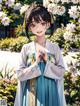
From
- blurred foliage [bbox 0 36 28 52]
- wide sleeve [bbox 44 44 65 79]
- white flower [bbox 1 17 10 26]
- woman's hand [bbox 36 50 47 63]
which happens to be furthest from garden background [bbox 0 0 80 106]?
blurred foliage [bbox 0 36 28 52]

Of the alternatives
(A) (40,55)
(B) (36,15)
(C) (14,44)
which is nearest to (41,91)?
(A) (40,55)

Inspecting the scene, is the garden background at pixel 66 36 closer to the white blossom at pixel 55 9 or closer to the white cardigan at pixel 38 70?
the white blossom at pixel 55 9

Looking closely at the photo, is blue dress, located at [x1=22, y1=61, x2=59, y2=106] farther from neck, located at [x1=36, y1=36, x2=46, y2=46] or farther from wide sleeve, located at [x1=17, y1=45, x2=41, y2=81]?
neck, located at [x1=36, y1=36, x2=46, y2=46]

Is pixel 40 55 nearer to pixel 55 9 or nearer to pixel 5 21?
pixel 5 21

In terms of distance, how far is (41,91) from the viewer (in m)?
3.49

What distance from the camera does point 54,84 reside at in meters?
3.57

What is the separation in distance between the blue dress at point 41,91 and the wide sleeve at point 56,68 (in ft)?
0.14

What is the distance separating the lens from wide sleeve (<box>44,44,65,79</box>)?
350 cm

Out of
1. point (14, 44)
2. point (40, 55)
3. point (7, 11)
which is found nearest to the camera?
point (40, 55)

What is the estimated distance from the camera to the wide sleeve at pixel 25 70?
3.46m

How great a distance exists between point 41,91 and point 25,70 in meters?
0.25

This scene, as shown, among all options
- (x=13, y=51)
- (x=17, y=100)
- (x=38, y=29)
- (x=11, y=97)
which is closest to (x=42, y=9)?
(x=38, y=29)

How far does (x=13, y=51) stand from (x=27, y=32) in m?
13.7

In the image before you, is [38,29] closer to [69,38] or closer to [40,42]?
[40,42]
